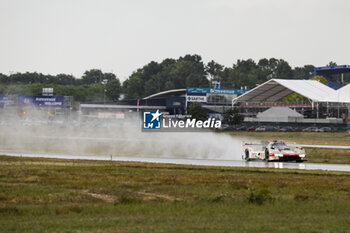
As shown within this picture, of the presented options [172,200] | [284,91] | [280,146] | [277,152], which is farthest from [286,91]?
[172,200]

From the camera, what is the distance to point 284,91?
12025 cm

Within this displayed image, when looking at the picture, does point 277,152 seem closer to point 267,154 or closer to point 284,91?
point 267,154

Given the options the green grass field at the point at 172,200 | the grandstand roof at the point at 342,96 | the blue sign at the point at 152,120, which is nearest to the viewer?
the green grass field at the point at 172,200

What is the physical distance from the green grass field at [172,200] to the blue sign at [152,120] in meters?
30.5

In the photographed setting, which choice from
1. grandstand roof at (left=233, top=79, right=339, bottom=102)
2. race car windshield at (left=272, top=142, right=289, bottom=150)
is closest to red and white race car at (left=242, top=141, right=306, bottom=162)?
race car windshield at (left=272, top=142, right=289, bottom=150)

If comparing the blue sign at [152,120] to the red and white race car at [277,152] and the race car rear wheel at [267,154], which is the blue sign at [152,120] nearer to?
the red and white race car at [277,152]

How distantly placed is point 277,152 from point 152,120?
28.0 meters

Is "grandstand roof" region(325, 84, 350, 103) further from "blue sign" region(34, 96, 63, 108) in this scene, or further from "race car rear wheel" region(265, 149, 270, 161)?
"race car rear wheel" region(265, 149, 270, 161)

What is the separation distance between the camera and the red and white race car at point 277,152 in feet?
112

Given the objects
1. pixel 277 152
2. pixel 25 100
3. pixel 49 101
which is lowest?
pixel 277 152

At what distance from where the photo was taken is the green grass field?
14.2 meters

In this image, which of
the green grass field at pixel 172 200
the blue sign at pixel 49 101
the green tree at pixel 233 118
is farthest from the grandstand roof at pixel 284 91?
the green grass field at pixel 172 200

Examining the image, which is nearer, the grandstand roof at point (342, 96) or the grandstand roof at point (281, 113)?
the grandstand roof at point (342, 96)

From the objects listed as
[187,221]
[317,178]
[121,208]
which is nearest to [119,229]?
[187,221]
